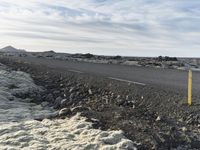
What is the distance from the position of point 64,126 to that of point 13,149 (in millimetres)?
1687

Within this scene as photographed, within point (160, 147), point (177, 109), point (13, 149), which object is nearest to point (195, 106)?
point (177, 109)

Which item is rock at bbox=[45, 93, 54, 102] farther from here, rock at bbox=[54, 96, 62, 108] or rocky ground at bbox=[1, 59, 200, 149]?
rock at bbox=[54, 96, 62, 108]

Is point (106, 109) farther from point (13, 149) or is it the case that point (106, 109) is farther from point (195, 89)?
point (195, 89)

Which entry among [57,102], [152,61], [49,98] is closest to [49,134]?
[57,102]

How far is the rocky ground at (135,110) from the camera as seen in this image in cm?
881

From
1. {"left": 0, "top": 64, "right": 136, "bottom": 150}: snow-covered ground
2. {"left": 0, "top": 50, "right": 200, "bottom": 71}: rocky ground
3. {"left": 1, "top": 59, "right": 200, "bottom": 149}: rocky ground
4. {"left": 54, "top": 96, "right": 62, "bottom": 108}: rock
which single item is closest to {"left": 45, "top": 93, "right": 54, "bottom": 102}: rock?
{"left": 1, "top": 59, "right": 200, "bottom": 149}: rocky ground

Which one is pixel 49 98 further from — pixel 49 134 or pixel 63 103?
pixel 49 134

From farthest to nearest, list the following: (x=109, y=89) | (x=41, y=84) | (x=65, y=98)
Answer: (x=41, y=84)
(x=109, y=89)
(x=65, y=98)

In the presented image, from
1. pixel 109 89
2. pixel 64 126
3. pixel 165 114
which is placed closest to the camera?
pixel 64 126

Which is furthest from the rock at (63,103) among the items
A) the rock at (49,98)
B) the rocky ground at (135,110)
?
the rock at (49,98)

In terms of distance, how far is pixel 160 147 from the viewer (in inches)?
327

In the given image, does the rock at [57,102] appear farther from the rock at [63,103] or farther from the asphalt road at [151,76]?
the asphalt road at [151,76]

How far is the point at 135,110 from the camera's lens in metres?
11.0

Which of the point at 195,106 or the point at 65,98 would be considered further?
the point at 65,98
